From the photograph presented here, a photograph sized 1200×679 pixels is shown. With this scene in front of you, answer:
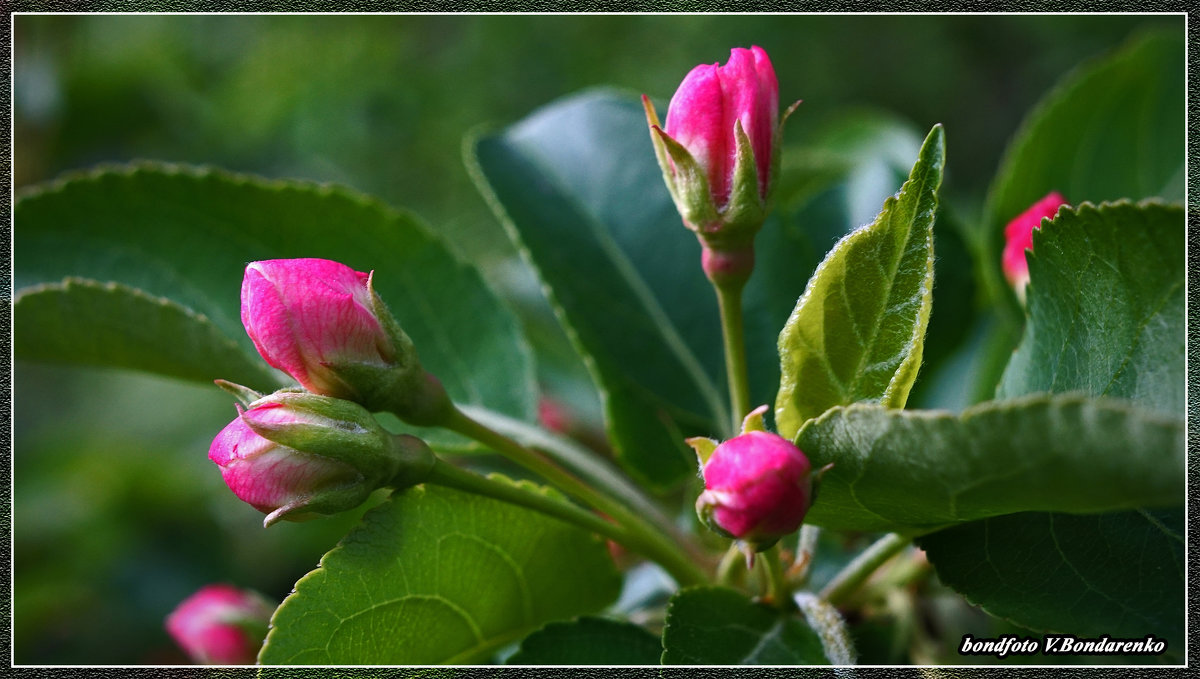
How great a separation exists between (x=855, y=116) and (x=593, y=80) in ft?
5.79

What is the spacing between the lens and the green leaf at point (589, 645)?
0.69 metres

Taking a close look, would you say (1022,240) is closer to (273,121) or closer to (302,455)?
(302,455)

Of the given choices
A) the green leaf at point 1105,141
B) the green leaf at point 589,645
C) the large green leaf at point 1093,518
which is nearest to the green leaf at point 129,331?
the green leaf at point 589,645

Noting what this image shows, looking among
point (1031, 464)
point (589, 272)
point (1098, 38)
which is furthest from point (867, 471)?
point (1098, 38)

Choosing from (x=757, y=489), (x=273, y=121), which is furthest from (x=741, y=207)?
(x=273, y=121)

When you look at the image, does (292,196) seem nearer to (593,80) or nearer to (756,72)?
(756,72)

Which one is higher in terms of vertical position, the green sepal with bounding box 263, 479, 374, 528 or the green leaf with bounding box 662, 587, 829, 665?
the green sepal with bounding box 263, 479, 374, 528

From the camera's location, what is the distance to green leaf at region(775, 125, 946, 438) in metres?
0.53

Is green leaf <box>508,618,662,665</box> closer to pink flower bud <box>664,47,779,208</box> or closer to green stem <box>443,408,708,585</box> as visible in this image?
green stem <box>443,408,708,585</box>

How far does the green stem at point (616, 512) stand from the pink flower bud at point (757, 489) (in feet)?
0.65

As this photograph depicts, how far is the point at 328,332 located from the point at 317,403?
0.04 m

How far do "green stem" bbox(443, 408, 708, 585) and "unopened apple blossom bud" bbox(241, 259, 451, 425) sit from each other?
91 mm

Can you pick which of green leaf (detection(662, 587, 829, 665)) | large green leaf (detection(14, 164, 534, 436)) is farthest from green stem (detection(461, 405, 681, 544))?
green leaf (detection(662, 587, 829, 665))

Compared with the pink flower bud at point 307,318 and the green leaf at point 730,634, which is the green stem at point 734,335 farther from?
the pink flower bud at point 307,318
